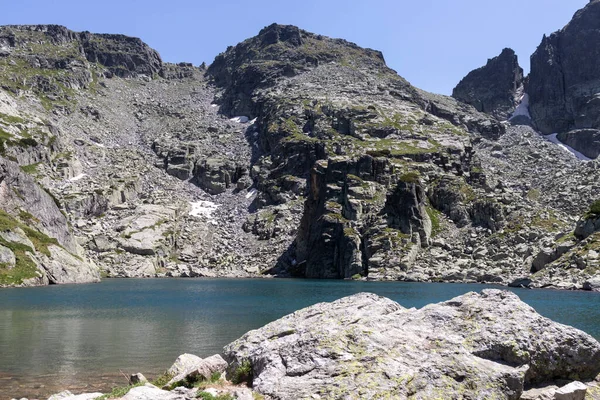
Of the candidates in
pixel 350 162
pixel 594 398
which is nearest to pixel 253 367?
pixel 594 398

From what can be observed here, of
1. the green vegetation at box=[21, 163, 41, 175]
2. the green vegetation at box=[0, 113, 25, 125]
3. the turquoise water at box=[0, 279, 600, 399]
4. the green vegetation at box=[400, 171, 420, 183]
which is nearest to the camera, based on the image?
the turquoise water at box=[0, 279, 600, 399]

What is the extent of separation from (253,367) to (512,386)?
24.1 ft

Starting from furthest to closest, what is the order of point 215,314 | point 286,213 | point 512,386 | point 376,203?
point 286,213
point 376,203
point 215,314
point 512,386

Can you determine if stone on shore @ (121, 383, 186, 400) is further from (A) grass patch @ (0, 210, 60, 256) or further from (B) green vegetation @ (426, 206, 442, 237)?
(B) green vegetation @ (426, 206, 442, 237)

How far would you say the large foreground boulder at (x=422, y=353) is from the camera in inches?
502

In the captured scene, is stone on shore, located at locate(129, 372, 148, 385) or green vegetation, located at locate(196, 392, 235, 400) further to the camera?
stone on shore, located at locate(129, 372, 148, 385)

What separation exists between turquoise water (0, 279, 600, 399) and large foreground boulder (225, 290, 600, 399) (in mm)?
13770

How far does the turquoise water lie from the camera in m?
27.0

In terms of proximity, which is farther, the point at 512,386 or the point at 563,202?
the point at 563,202

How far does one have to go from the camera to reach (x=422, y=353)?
13.8m

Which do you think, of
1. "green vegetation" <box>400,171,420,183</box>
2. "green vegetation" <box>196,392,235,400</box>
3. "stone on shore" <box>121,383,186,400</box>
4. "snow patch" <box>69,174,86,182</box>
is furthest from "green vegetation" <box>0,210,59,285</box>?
"green vegetation" <box>400,171,420,183</box>

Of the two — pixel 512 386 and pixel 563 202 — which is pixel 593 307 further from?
pixel 563 202

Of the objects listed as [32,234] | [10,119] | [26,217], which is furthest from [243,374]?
[10,119]

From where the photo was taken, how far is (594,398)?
14.0 meters
